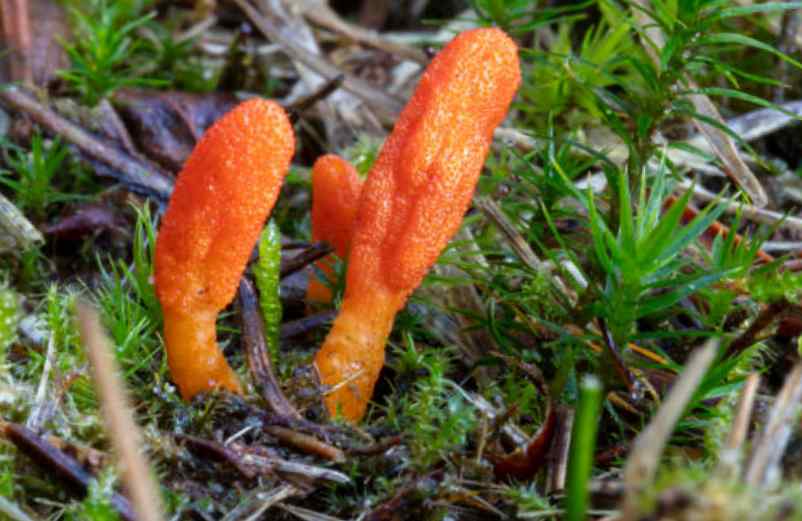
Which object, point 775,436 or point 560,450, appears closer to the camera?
A: point 775,436

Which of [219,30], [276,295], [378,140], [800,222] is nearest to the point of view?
[276,295]

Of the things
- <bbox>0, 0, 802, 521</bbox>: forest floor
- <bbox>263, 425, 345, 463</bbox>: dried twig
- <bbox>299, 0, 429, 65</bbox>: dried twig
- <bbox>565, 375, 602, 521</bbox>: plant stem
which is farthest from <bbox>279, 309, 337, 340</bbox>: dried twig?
<bbox>299, 0, 429, 65</bbox>: dried twig

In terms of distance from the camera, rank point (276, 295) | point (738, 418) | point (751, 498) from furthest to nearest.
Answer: point (276, 295) < point (738, 418) < point (751, 498)

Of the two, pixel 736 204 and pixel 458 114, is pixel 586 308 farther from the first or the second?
pixel 736 204

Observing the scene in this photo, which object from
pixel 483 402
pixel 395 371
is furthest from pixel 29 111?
pixel 483 402

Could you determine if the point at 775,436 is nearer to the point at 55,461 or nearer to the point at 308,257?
the point at 308,257

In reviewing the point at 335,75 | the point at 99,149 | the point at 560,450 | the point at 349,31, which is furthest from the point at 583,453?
the point at 349,31

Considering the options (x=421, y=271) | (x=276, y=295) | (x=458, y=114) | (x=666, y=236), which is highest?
(x=458, y=114)

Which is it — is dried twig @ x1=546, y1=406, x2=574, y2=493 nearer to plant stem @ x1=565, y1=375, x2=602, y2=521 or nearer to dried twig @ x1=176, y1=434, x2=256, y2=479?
plant stem @ x1=565, y1=375, x2=602, y2=521
